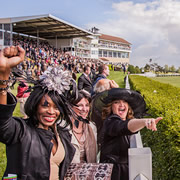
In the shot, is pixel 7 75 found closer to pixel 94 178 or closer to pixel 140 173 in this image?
pixel 94 178

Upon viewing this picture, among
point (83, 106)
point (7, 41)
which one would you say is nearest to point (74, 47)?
point (7, 41)

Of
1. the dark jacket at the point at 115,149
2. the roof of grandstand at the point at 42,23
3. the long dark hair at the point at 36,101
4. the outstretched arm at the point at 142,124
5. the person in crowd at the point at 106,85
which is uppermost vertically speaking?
the roof of grandstand at the point at 42,23

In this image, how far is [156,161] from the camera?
9.78ft

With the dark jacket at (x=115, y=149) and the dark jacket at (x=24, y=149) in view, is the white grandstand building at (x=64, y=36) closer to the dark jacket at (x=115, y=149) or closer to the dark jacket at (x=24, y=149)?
the dark jacket at (x=24, y=149)

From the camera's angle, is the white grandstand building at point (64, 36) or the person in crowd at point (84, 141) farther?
the white grandstand building at point (64, 36)

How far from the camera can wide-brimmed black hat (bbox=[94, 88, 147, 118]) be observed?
2.58m

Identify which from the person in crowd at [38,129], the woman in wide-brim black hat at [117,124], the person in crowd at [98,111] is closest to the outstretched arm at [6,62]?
the person in crowd at [38,129]

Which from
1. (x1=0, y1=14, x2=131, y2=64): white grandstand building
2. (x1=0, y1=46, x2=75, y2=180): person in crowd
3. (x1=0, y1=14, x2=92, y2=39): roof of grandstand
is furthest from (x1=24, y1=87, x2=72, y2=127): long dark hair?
(x1=0, y1=14, x2=92, y2=39): roof of grandstand

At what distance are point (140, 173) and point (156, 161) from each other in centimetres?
126

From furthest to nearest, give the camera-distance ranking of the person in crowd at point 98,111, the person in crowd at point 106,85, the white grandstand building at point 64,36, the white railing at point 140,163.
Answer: the white grandstand building at point 64,36
the person in crowd at point 106,85
the person in crowd at point 98,111
the white railing at point 140,163

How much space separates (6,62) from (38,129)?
0.73 metres

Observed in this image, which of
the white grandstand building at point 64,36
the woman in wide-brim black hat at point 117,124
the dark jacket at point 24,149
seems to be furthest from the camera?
the white grandstand building at point 64,36

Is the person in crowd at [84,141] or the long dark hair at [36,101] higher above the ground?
the long dark hair at [36,101]

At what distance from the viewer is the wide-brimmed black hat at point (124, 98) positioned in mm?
2580
